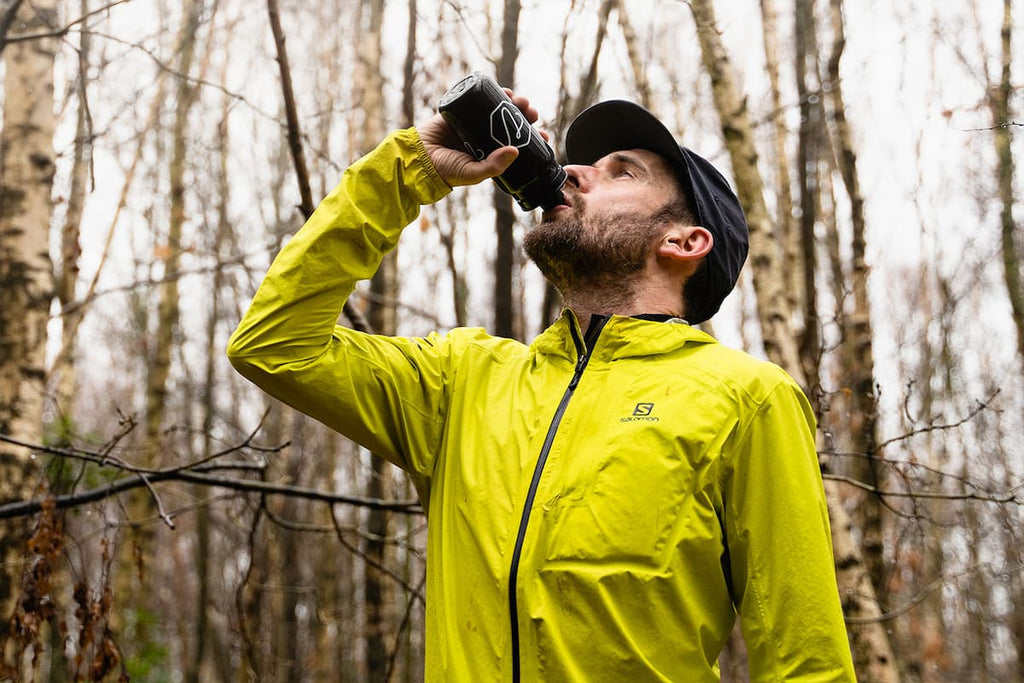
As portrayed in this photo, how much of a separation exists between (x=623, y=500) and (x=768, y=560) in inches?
12.2

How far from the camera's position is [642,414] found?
1.84 meters

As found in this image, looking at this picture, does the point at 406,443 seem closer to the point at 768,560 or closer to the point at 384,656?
the point at 768,560

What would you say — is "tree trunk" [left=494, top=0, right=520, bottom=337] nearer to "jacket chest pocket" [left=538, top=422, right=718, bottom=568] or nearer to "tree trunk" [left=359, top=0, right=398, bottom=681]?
"jacket chest pocket" [left=538, top=422, right=718, bottom=568]

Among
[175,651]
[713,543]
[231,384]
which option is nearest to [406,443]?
[713,543]

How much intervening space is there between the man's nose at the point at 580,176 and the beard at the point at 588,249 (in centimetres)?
8

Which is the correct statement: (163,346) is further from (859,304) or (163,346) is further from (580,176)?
(580,176)

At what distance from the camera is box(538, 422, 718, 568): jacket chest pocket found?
66.5 inches

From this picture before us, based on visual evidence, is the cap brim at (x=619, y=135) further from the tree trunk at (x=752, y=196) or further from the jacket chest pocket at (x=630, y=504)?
the tree trunk at (x=752, y=196)

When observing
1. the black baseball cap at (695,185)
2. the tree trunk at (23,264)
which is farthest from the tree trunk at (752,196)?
the tree trunk at (23,264)

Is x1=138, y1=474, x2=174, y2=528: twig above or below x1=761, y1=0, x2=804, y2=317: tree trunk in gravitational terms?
below

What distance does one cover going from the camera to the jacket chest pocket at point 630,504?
1.69 metres

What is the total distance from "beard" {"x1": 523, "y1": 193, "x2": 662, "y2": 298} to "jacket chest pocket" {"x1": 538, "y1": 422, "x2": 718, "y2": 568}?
532 mm

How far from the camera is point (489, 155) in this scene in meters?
2.03

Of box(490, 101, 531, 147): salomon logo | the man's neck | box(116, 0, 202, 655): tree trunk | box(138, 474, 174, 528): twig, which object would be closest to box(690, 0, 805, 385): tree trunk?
the man's neck
